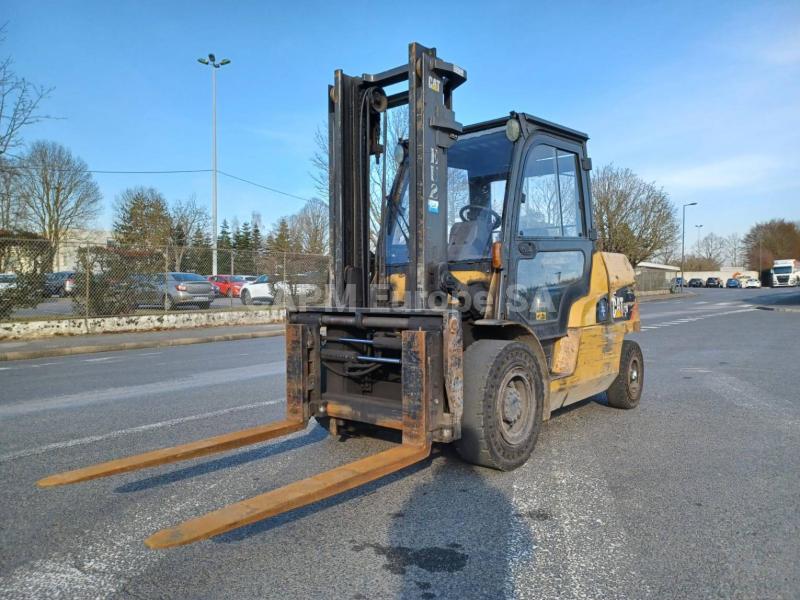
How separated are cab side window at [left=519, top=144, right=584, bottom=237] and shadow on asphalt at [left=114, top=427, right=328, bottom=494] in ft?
8.80

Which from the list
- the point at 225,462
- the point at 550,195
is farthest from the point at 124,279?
the point at 550,195

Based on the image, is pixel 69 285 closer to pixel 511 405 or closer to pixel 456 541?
pixel 511 405

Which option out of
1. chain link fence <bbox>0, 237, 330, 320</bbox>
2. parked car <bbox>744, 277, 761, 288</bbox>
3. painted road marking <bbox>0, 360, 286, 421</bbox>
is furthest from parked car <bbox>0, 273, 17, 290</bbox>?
parked car <bbox>744, 277, 761, 288</bbox>

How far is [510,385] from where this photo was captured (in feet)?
14.8

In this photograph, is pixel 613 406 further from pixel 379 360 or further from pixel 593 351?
pixel 379 360

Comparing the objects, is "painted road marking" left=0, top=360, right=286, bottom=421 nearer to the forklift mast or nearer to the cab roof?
the forklift mast

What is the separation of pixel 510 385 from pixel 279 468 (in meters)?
1.91

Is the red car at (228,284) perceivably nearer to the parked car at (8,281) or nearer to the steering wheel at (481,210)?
the parked car at (8,281)

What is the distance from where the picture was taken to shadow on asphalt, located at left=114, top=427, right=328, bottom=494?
13.7 ft

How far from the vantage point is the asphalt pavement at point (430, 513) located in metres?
2.82

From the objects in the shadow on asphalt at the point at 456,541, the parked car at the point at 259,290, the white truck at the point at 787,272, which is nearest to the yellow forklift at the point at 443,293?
the shadow on asphalt at the point at 456,541

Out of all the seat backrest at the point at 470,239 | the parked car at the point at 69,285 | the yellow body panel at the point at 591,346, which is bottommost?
the yellow body panel at the point at 591,346

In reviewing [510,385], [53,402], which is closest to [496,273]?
[510,385]

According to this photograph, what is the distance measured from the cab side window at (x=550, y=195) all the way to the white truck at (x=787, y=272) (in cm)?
7601
